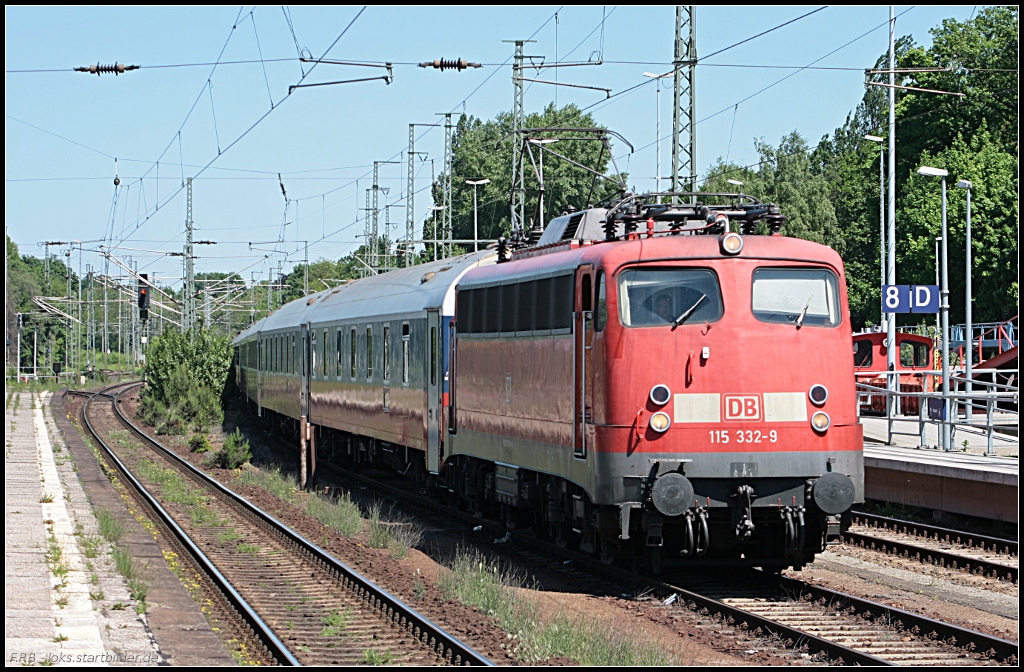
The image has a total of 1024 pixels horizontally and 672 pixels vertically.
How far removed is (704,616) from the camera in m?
11.9

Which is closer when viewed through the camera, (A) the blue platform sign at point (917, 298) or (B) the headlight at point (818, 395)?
(B) the headlight at point (818, 395)

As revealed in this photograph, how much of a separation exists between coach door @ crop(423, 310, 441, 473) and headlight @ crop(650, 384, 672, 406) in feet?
23.7

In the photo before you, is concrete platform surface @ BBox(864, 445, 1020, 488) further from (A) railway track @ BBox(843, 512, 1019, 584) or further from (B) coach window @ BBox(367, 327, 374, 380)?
(B) coach window @ BBox(367, 327, 374, 380)

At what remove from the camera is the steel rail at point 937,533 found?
15688 mm

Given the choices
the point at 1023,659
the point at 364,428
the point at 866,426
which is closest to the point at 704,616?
the point at 1023,659

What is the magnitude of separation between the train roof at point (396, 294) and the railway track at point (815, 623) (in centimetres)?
638

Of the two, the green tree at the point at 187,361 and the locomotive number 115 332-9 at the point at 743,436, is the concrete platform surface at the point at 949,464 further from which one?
the green tree at the point at 187,361

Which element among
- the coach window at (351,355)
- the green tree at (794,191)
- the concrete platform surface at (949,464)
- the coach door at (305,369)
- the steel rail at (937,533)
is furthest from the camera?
the green tree at (794,191)

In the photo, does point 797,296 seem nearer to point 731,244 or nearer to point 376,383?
point 731,244

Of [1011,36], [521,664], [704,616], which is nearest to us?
[521,664]

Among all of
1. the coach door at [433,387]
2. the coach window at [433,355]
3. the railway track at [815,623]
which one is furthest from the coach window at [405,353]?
the railway track at [815,623]

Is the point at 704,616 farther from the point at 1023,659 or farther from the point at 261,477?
the point at 261,477

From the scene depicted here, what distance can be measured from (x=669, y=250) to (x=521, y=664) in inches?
184

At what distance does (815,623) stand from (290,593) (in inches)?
247
